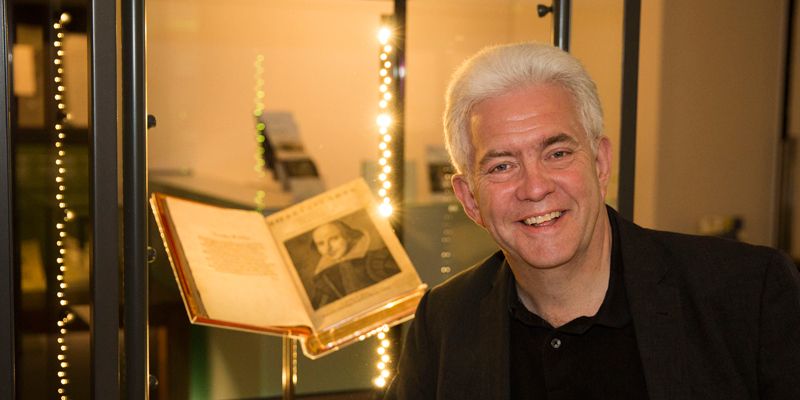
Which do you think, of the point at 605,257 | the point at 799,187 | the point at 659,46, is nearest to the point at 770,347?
the point at 605,257

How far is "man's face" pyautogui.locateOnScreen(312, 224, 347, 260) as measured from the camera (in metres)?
2.15

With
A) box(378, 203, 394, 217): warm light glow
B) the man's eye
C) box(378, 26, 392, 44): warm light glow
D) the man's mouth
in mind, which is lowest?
box(378, 203, 394, 217): warm light glow

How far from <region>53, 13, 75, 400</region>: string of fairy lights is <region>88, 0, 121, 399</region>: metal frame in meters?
0.07

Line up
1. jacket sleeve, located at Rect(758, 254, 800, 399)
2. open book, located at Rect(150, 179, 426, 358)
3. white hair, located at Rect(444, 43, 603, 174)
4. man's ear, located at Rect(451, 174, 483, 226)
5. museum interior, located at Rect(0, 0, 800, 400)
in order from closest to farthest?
1. jacket sleeve, located at Rect(758, 254, 800, 399)
2. white hair, located at Rect(444, 43, 603, 174)
3. man's ear, located at Rect(451, 174, 483, 226)
4. museum interior, located at Rect(0, 0, 800, 400)
5. open book, located at Rect(150, 179, 426, 358)

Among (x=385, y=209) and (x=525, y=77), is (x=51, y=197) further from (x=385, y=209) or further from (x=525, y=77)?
(x=525, y=77)

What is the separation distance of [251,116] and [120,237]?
1.41 ft

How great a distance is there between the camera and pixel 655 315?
151 cm

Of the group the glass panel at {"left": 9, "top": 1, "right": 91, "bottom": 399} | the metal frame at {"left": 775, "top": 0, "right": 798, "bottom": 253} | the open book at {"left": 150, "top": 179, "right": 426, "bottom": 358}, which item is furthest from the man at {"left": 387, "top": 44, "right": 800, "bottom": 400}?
the metal frame at {"left": 775, "top": 0, "right": 798, "bottom": 253}

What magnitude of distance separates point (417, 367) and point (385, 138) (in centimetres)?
64

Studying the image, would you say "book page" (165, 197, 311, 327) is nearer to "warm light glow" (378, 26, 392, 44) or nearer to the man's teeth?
"warm light glow" (378, 26, 392, 44)

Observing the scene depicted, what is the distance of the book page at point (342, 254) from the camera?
6.96ft

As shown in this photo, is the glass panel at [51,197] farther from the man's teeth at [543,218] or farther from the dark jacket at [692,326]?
the man's teeth at [543,218]

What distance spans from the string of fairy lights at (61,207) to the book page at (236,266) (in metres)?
0.22

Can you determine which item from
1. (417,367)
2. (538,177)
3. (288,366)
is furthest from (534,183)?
(288,366)
